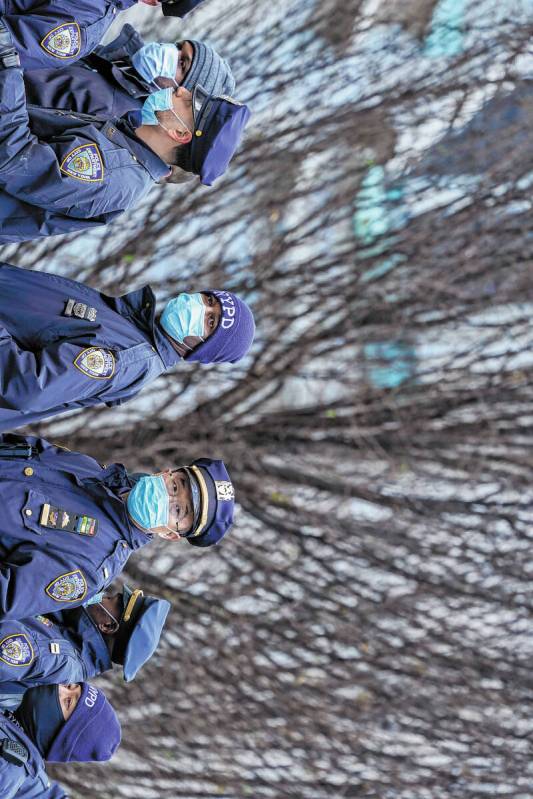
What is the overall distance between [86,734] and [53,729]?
0.31 feet

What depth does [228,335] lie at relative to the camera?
2.67 m

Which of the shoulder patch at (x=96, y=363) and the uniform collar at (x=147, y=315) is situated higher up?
the shoulder patch at (x=96, y=363)

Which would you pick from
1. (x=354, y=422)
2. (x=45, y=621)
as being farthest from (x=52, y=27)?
(x=354, y=422)

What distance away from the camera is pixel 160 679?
374 cm

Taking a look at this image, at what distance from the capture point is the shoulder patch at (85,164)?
7.75 ft

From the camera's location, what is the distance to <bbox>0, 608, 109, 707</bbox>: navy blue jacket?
8.14 ft

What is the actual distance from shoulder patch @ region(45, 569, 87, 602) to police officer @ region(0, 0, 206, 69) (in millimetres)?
1357

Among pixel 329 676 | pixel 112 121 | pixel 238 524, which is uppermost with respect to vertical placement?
pixel 112 121

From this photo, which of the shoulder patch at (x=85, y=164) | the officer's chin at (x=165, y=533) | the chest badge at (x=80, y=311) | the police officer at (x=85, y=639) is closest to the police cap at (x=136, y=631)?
the police officer at (x=85, y=639)

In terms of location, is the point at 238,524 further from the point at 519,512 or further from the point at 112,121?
the point at 112,121

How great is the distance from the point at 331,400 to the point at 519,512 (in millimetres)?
897

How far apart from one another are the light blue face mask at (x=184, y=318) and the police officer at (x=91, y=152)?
0.31 metres

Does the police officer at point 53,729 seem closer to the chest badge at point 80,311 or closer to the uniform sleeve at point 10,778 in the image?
the uniform sleeve at point 10,778

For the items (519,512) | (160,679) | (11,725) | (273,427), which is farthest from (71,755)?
(519,512)
